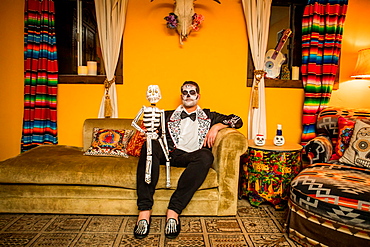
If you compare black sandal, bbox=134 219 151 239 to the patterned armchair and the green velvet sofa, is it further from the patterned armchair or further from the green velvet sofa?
the patterned armchair

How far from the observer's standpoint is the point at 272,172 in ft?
8.07

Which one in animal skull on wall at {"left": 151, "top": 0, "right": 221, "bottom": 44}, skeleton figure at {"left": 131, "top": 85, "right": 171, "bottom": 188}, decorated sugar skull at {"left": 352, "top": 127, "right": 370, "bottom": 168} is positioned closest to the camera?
skeleton figure at {"left": 131, "top": 85, "right": 171, "bottom": 188}

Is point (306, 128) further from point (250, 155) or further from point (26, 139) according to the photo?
point (26, 139)

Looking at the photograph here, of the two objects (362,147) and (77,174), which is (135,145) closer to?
(77,174)

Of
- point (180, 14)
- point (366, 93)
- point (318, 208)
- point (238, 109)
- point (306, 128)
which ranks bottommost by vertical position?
point (318, 208)

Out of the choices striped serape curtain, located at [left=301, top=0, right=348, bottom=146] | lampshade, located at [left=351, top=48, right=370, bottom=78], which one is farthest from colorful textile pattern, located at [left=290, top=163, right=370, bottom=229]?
lampshade, located at [left=351, top=48, right=370, bottom=78]

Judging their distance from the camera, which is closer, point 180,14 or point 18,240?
point 18,240

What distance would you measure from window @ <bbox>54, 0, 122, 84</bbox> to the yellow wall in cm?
34

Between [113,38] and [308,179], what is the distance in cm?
243

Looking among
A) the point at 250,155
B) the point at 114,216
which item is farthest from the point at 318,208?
the point at 114,216

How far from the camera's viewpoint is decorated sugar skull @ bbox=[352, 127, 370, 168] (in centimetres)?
220

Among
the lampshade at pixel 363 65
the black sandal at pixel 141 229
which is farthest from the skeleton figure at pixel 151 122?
the lampshade at pixel 363 65

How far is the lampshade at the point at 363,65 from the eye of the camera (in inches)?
117

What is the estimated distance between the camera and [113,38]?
3.11 m
